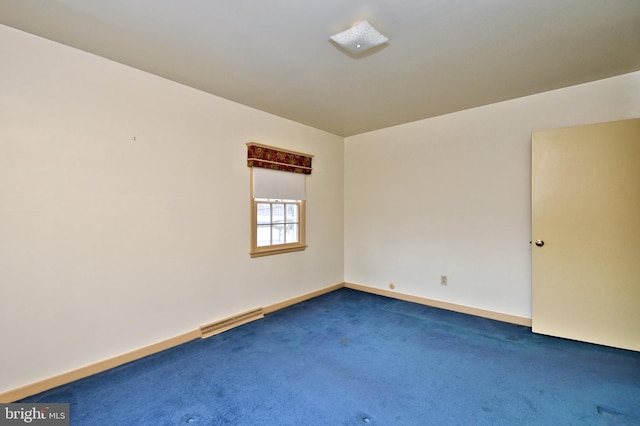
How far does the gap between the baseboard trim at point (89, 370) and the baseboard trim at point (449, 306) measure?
2.70 meters

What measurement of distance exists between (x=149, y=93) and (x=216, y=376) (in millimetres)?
2577

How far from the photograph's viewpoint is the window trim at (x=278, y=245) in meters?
3.65

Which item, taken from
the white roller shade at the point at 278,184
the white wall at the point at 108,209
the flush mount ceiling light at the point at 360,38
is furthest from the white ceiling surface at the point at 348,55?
the white roller shade at the point at 278,184

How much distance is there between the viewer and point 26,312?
2.16 metres

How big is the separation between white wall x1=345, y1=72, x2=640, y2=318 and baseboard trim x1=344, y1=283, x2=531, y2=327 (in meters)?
0.06

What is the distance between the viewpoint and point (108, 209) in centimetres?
253

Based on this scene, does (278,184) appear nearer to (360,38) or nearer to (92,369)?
(360,38)

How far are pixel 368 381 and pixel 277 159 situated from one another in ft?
8.91

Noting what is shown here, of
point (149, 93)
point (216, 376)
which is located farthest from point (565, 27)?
point (216, 376)

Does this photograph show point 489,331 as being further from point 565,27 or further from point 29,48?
point 29,48

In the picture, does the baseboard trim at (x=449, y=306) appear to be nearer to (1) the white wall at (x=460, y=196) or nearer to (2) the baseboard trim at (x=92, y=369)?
(1) the white wall at (x=460, y=196)

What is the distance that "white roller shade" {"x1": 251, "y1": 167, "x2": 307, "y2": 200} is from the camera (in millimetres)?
3684

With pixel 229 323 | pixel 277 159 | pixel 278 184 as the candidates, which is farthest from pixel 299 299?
pixel 277 159

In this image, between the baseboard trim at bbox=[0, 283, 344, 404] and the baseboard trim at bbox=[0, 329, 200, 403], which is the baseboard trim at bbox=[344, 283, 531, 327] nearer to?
the baseboard trim at bbox=[0, 283, 344, 404]
